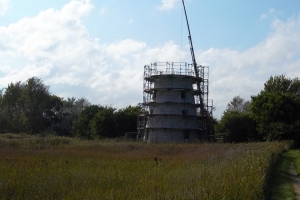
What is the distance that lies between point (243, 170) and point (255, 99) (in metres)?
45.6

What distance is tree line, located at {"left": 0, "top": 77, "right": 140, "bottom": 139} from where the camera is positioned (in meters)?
62.8

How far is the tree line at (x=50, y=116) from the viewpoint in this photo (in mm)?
62750

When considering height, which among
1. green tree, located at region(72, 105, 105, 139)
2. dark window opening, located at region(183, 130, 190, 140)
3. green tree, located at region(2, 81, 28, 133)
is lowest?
dark window opening, located at region(183, 130, 190, 140)

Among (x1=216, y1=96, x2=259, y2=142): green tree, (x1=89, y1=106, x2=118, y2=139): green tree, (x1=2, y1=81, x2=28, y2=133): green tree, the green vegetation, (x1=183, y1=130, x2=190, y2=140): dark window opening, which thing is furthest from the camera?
(x1=2, y1=81, x2=28, y2=133): green tree

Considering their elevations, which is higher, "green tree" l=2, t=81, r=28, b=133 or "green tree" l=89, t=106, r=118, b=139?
"green tree" l=2, t=81, r=28, b=133

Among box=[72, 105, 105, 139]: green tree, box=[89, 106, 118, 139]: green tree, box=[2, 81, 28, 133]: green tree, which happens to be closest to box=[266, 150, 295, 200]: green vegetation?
box=[89, 106, 118, 139]: green tree

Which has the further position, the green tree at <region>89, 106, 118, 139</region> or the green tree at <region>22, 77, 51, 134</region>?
the green tree at <region>22, 77, 51, 134</region>

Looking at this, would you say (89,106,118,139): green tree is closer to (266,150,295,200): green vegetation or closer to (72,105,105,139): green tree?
(72,105,105,139): green tree

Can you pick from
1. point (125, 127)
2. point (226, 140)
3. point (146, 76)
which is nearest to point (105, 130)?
point (125, 127)

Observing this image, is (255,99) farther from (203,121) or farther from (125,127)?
(125,127)

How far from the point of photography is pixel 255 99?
187 feet

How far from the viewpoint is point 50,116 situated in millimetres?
85062

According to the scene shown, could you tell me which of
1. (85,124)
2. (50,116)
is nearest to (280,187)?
(85,124)

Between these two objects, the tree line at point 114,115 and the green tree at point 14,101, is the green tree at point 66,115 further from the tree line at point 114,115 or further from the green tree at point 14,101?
the green tree at point 14,101
